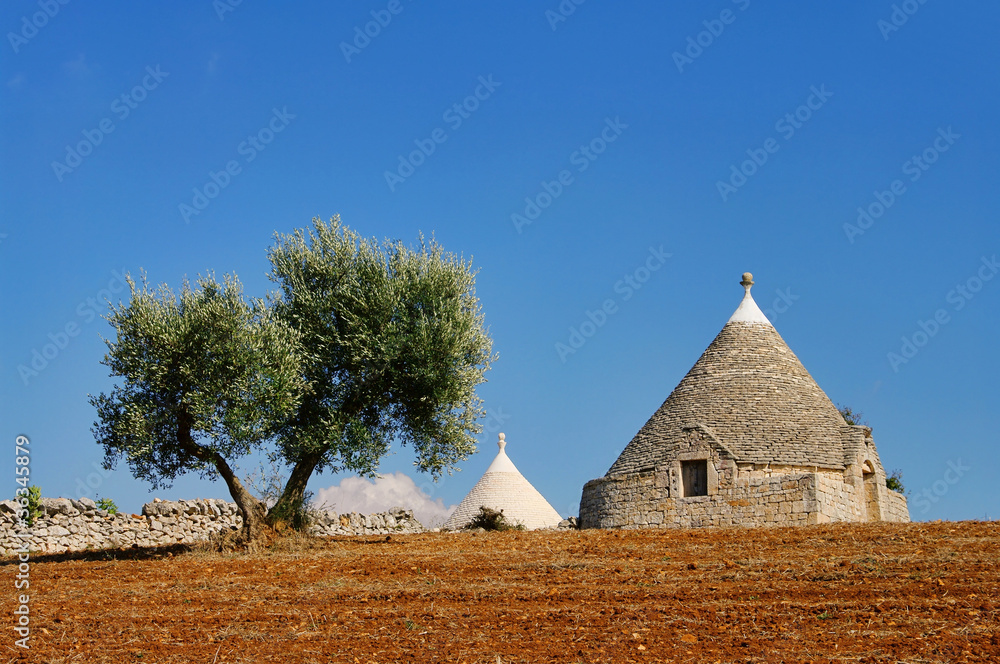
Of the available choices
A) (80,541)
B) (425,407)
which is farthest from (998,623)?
(80,541)

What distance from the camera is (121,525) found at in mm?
22406

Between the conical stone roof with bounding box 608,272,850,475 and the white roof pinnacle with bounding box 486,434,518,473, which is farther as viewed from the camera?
the white roof pinnacle with bounding box 486,434,518,473

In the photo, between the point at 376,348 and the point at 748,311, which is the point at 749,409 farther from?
the point at 376,348

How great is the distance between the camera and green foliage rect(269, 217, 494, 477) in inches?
765

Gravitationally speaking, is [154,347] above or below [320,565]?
above

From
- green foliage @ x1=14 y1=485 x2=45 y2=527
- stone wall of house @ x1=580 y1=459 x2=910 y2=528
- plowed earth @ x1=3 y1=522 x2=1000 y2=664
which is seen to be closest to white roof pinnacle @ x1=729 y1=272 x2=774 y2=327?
stone wall of house @ x1=580 y1=459 x2=910 y2=528

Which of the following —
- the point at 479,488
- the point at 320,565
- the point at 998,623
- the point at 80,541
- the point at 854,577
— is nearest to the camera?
the point at 998,623

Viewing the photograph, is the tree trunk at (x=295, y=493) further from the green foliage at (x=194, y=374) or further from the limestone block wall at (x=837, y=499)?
the limestone block wall at (x=837, y=499)

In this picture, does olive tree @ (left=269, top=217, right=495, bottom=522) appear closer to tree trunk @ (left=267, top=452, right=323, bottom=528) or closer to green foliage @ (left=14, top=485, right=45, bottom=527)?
tree trunk @ (left=267, top=452, right=323, bottom=528)

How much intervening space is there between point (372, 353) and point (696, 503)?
9570 mm

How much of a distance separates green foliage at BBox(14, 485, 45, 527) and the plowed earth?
12.3ft

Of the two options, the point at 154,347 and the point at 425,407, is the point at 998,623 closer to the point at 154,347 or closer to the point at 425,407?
the point at 425,407

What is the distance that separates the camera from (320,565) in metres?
16.4

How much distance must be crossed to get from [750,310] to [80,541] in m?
19.2
